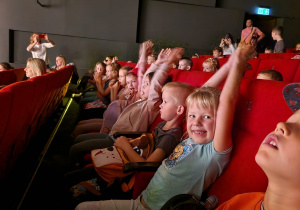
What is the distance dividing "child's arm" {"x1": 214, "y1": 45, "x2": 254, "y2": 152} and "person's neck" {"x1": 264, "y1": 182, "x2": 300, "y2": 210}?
266mm

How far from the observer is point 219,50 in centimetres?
396

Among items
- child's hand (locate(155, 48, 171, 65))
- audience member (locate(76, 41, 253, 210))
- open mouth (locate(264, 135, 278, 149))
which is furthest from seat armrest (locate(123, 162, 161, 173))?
child's hand (locate(155, 48, 171, 65))

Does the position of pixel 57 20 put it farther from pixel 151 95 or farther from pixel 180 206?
pixel 180 206

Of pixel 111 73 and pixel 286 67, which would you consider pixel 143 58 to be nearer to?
pixel 111 73

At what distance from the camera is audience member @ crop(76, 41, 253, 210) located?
912 millimetres

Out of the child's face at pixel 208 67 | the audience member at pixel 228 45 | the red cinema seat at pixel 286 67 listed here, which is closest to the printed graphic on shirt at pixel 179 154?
the red cinema seat at pixel 286 67

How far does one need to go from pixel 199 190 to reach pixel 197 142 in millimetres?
178

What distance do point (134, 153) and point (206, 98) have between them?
57cm

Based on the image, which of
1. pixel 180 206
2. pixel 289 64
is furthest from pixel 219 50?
pixel 180 206

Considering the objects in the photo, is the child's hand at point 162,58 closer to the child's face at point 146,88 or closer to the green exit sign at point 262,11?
the child's face at point 146,88

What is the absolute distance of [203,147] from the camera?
1.00m

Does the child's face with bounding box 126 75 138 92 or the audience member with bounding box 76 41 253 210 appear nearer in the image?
the audience member with bounding box 76 41 253 210

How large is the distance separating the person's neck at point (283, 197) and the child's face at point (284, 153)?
35mm

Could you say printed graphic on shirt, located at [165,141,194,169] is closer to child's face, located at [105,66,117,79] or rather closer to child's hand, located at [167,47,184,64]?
child's hand, located at [167,47,184,64]
